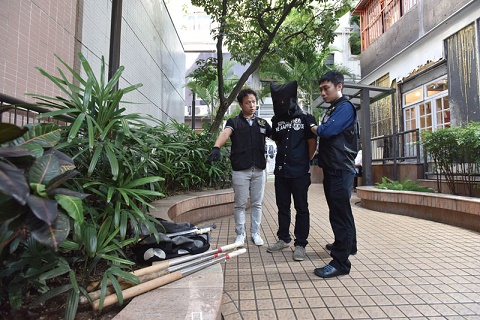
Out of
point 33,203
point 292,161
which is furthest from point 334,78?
point 33,203

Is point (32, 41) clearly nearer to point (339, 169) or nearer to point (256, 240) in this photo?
point (256, 240)

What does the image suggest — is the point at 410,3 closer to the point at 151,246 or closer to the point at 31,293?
the point at 151,246

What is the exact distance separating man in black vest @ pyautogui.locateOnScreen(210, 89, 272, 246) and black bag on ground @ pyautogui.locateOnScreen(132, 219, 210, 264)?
44.1 inches

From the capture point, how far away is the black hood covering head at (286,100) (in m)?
3.37

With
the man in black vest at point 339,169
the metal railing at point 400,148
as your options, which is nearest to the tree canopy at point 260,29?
the metal railing at point 400,148

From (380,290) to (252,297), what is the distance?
39.8 inches

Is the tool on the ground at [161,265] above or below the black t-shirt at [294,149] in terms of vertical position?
below

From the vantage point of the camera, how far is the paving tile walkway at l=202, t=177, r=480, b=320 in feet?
7.07

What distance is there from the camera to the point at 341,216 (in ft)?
9.33

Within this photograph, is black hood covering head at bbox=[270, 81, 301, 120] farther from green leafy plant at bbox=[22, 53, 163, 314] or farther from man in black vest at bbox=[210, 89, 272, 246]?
green leafy plant at bbox=[22, 53, 163, 314]

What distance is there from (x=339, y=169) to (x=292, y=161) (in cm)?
59

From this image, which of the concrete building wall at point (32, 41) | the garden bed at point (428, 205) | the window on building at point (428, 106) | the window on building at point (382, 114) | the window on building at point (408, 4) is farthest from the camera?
the window on building at point (382, 114)

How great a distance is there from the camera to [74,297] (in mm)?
1613

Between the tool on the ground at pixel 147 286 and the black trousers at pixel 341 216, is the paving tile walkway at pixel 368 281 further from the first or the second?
the tool on the ground at pixel 147 286
